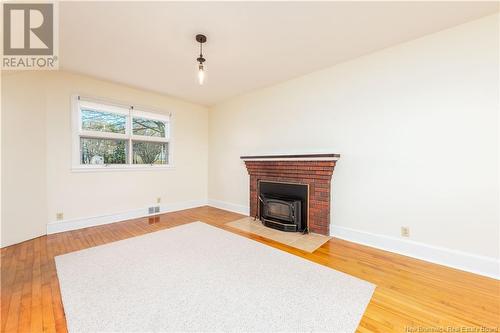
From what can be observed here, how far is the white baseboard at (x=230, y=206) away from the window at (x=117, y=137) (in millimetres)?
1562

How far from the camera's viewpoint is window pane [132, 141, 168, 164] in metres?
4.50

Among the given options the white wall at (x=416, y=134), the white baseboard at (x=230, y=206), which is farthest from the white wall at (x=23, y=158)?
the white wall at (x=416, y=134)

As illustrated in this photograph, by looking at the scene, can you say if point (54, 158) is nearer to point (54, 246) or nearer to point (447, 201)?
point (54, 246)

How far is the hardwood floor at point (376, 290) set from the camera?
61.2 inches

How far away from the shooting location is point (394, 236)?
2.77m

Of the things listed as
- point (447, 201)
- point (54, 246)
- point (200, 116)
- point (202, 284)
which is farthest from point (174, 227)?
point (447, 201)

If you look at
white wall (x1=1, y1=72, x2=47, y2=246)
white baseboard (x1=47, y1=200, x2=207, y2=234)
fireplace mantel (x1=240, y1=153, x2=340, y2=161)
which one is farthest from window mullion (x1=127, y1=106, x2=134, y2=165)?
fireplace mantel (x1=240, y1=153, x2=340, y2=161)

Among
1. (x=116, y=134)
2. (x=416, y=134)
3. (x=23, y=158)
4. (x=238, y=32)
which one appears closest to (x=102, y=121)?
(x=116, y=134)

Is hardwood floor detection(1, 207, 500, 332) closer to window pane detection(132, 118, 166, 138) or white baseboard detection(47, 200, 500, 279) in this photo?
white baseboard detection(47, 200, 500, 279)

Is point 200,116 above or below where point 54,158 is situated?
above

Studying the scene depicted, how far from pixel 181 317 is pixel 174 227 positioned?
2.32m

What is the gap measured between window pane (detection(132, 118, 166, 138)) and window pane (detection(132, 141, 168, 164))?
22 centimetres

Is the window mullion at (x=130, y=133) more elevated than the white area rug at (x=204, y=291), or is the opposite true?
the window mullion at (x=130, y=133)

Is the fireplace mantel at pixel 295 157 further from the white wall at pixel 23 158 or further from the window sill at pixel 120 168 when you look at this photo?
the white wall at pixel 23 158
